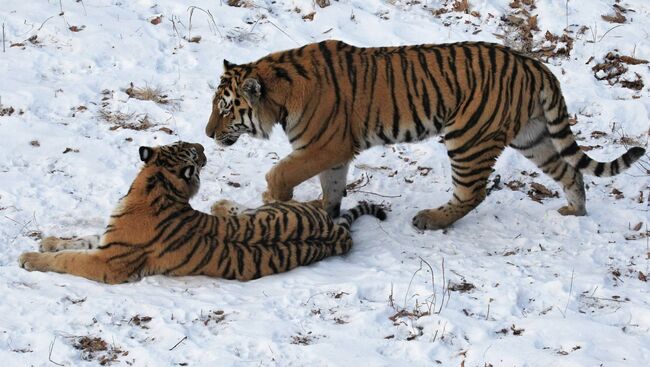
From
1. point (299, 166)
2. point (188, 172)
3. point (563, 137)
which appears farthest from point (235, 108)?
point (563, 137)

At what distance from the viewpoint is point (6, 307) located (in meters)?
5.48

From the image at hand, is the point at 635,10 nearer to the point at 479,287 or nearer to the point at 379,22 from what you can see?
the point at 379,22

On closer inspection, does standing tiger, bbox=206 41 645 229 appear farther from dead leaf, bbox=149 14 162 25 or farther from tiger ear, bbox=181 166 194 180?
dead leaf, bbox=149 14 162 25

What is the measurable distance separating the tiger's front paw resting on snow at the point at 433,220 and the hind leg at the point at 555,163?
80cm

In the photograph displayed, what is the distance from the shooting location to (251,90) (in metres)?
6.89

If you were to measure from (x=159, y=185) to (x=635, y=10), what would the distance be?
6.68 metres

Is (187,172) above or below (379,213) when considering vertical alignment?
above

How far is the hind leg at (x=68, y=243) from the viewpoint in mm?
6359

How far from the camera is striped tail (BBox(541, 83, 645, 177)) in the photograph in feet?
23.2

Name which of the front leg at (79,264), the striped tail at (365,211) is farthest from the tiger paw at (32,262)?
the striped tail at (365,211)

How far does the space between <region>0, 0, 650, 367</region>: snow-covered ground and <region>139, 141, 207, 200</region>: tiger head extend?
0.67m

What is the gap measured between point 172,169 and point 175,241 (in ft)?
1.91

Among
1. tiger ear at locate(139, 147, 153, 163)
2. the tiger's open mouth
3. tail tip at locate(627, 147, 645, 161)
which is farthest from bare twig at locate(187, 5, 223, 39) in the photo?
tail tip at locate(627, 147, 645, 161)

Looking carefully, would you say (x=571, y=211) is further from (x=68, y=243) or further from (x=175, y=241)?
(x=68, y=243)
